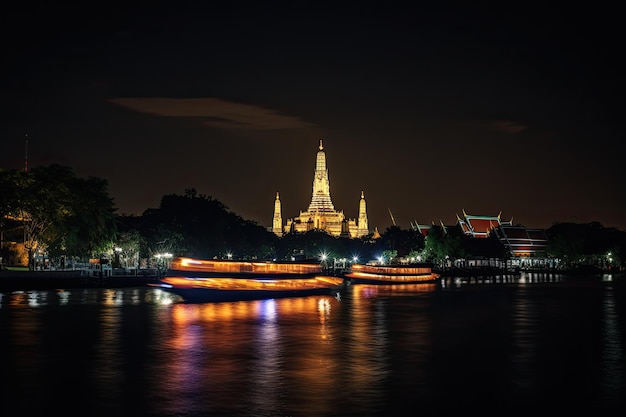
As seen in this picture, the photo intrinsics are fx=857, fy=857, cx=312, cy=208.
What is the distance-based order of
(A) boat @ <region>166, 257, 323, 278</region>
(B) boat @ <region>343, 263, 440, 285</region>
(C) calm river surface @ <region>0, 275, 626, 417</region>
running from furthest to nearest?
(B) boat @ <region>343, 263, 440, 285</region> < (A) boat @ <region>166, 257, 323, 278</region> < (C) calm river surface @ <region>0, 275, 626, 417</region>

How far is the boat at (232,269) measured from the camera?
7081 centimetres

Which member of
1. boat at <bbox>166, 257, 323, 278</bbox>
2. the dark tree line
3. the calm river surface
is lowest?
the calm river surface

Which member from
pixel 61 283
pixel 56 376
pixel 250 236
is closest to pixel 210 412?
pixel 56 376

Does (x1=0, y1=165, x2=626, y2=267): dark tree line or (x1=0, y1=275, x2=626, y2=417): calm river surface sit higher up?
(x1=0, y1=165, x2=626, y2=267): dark tree line

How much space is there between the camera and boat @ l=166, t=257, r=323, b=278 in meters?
70.8

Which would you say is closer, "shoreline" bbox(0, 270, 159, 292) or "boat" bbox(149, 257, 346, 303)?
"boat" bbox(149, 257, 346, 303)

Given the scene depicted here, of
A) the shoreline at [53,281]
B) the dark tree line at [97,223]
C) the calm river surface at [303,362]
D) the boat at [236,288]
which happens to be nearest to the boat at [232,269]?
the boat at [236,288]

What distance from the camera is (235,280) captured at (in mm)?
73188

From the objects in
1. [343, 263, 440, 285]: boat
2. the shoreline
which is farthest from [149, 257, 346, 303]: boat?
[343, 263, 440, 285]: boat

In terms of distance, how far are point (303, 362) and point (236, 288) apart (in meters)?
41.8

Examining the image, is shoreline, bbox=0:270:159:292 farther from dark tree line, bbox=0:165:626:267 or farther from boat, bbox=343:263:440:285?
boat, bbox=343:263:440:285

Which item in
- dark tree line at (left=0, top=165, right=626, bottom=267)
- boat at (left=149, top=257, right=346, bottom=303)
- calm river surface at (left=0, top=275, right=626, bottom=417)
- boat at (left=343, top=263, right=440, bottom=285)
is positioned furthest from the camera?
boat at (left=343, top=263, right=440, bottom=285)

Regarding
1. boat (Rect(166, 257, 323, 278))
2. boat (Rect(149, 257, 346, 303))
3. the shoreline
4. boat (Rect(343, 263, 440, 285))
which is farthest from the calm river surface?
boat (Rect(343, 263, 440, 285))

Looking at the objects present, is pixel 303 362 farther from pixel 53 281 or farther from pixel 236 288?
pixel 53 281
